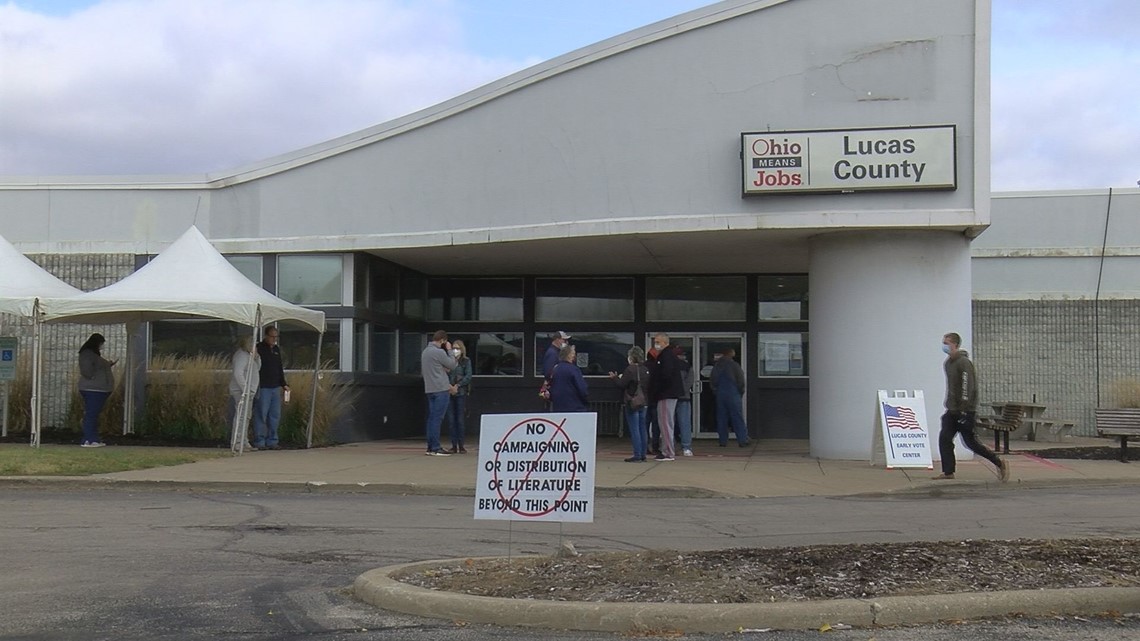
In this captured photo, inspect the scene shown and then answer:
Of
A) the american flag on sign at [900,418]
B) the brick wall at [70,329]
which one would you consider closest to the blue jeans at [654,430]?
the american flag on sign at [900,418]

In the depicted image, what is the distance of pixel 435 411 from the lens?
56.9 feet

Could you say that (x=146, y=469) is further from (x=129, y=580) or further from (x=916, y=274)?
(x=916, y=274)

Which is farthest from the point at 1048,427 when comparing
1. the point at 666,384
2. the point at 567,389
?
the point at 567,389

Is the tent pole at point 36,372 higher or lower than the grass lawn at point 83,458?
higher

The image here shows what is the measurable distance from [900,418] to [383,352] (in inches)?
372

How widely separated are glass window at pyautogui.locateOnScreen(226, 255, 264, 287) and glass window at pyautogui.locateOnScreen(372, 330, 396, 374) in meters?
2.18

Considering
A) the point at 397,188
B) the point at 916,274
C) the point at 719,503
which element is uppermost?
the point at 397,188

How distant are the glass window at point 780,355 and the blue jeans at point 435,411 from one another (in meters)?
7.93

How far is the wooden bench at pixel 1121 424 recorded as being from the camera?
16.8m

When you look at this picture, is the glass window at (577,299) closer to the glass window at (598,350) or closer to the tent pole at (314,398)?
the glass window at (598,350)

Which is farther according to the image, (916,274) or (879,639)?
(916,274)

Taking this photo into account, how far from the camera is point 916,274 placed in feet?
55.5

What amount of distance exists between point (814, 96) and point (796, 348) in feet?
24.4

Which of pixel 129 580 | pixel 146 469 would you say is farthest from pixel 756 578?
pixel 146 469
